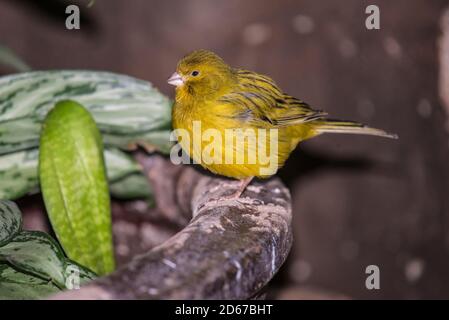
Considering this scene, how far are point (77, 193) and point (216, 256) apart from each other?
27.1 inches

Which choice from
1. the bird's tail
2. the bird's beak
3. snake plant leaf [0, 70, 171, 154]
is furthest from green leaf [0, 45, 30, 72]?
the bird's tail

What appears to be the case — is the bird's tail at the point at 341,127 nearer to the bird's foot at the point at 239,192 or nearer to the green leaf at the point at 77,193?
the bird's foot at the point at 239,192

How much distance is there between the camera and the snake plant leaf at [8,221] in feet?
5.90

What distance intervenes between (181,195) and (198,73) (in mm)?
423

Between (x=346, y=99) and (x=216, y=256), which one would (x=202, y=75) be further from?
(x=346, y=99)

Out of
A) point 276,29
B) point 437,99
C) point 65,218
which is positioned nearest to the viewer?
point 65,218

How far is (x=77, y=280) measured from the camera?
5.76 ft

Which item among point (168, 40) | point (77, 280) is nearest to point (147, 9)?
point (168, 40)

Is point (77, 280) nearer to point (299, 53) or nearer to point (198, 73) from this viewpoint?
point (198, 73)

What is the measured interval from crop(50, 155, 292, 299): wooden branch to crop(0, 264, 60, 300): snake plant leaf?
0.41 m

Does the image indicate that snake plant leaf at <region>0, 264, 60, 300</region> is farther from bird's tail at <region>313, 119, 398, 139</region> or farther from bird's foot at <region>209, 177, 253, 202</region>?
bird's tail at <region>313, 119, 398, 139</region>

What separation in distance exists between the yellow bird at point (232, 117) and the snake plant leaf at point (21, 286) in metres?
0.69

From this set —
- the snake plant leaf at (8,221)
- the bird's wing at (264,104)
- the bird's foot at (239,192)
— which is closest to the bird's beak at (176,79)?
the bird's wing at (264,104)

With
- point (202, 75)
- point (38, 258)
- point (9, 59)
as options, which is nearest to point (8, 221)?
point (38, 258)
